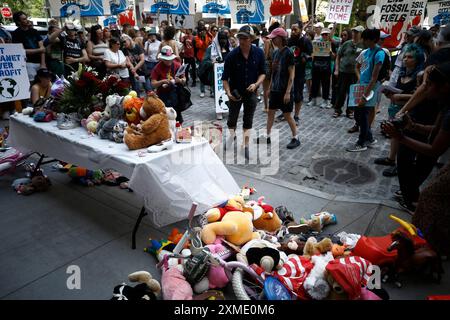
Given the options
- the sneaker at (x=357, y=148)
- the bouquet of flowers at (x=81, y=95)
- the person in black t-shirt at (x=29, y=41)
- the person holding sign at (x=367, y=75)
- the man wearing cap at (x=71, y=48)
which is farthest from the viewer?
the man wearing cap at (x=71, y=48)

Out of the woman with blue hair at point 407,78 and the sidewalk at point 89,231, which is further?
the woman with blue hair at point 407,78

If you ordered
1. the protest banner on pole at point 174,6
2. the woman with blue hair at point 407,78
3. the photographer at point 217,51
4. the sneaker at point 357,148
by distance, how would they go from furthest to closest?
the protest banner on pole at point 174,6 → the photographer at point 217,51 → the sneaker at point 357,148 → the woman with blue hair at point 407,78

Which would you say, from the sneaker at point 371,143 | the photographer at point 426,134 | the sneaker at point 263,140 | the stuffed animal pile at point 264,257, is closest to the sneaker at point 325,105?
the sneaker at point 371,143

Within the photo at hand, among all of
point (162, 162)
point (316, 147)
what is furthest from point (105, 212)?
point (316, 147)

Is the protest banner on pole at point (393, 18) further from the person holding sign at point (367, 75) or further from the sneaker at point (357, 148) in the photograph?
the sneaker at point (357, 148)

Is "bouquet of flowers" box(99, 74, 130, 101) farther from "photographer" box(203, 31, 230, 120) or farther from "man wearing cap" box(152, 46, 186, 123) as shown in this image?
"photographer" box(203, 31, 230, 120)

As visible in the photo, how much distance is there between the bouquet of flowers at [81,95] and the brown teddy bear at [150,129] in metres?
1.12

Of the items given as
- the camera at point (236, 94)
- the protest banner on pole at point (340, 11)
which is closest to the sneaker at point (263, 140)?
the camera at point (236, 94)

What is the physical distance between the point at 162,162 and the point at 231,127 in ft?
8.97

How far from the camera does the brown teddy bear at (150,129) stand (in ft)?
10.5

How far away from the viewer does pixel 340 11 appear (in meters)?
9.91

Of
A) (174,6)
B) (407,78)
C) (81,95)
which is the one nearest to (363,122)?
(407,78)

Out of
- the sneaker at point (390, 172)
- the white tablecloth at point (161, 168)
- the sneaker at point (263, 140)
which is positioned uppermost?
the white tablecloth at point (161, 168)

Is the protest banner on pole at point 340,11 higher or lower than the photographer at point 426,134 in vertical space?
higher
